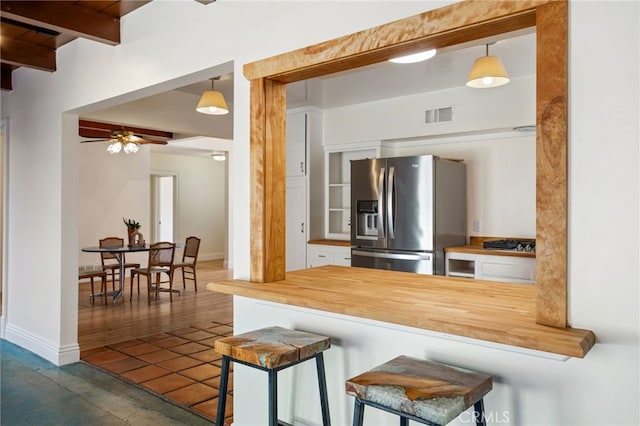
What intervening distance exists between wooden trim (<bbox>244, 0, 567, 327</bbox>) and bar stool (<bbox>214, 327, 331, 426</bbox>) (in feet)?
2.86

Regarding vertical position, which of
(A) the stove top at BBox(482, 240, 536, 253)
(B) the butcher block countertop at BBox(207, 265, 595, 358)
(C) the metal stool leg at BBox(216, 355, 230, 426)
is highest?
(A) the stove top at BBox(482, 240, 536, 253)

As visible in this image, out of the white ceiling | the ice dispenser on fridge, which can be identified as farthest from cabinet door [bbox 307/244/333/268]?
the white ceiling

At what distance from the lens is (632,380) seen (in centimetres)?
136

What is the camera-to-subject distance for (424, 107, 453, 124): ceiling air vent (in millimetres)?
4723

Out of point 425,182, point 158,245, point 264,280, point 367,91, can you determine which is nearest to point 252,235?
point 264,280

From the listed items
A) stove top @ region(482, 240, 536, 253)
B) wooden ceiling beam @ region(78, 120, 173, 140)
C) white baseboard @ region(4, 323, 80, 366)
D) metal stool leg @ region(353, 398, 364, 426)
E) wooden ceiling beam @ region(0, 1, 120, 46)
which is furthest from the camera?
wooden ceiling beam @ region(78, 120, 173, 140)

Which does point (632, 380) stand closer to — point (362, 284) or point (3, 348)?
point (362, 284)

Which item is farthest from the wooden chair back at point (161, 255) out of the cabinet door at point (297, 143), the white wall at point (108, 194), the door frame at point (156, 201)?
the door frame at point (156, 201)

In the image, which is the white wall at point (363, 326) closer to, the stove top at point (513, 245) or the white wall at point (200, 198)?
the stove top at point (513, 245)

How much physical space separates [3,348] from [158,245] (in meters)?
2.37

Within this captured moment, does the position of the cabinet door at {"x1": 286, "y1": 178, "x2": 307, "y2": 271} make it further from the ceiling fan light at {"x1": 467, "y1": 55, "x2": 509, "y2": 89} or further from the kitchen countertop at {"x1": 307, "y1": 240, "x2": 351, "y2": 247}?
the ceiling fan light at {"x1": 467, "y1": 55, "x2": 509, "y2": 89}

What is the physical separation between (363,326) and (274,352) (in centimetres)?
41

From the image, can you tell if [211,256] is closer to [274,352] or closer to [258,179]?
[258,179]

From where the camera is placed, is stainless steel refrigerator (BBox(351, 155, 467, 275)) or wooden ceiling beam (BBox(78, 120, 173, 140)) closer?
stainless steel refrigerator (BBox(351, 155, 467, 275))
